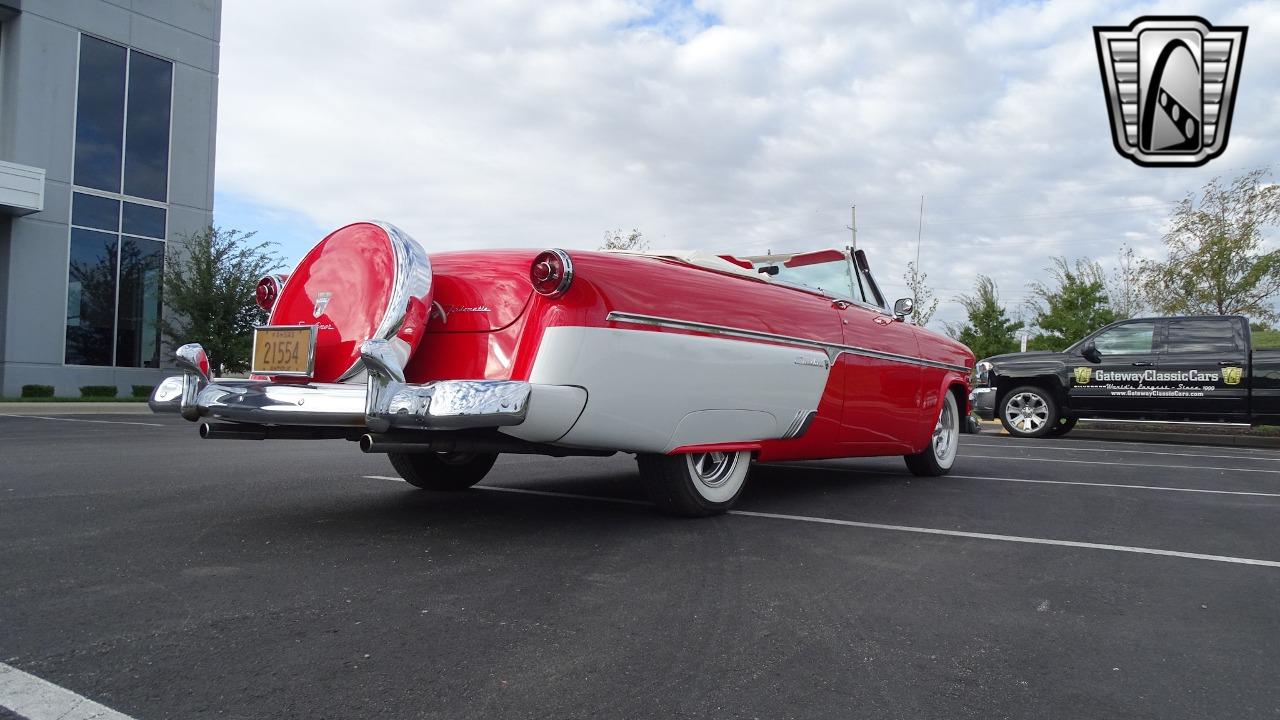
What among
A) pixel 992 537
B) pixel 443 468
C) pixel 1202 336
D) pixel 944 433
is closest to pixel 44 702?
pixel 443 468

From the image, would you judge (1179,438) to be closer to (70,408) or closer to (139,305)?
(70,408)

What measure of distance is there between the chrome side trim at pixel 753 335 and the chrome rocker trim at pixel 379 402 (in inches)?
25.2

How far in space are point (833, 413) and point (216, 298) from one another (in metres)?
17.9

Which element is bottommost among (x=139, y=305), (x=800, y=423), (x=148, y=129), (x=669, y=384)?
(x=800, y=423)

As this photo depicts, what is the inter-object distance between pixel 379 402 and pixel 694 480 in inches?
70.9

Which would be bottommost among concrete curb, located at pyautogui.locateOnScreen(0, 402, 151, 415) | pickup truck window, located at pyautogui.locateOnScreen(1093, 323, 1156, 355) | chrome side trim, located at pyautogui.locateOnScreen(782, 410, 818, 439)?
concrete curb, located at pyautogui.locateOnScreen(0, 402, 151, 415)

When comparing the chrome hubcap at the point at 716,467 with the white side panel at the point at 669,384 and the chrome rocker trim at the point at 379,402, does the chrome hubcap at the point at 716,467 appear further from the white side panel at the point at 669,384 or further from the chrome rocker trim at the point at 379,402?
the chrome rocker trim at the point at 379,402

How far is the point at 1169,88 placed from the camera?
7852 millimetres

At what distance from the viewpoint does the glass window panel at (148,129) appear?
21.2 m

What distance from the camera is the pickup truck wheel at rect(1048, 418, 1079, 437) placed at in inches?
550

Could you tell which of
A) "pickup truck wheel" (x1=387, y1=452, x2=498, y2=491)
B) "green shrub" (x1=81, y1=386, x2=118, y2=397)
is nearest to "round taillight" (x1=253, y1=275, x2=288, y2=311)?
"pickup truck wheel" (x1=387, y1=452, x2=498, y2=491)

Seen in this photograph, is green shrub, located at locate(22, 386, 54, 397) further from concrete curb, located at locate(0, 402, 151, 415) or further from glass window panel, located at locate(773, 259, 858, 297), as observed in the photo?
glass window panel, located at locate(773, 259, 858, 297)

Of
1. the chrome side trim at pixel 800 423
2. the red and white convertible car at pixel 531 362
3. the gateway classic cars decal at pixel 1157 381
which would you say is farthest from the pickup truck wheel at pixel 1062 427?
the red and white convertible car at pixel 531 362

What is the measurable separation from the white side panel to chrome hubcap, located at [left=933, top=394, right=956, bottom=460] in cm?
269
